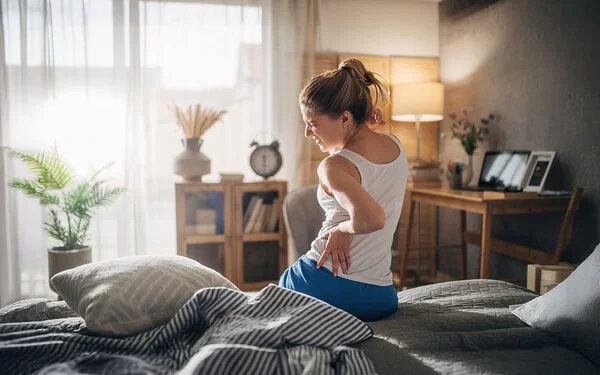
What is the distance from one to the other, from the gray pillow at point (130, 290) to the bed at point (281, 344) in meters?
0.05

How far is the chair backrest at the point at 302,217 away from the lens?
2889mm

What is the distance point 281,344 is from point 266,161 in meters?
2.49

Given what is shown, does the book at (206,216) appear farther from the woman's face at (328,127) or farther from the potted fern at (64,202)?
the woman's face at (328,127)

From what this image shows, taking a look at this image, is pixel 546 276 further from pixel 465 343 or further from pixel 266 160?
pixel 266 160

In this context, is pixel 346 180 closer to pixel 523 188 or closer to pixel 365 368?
pixel 365 368

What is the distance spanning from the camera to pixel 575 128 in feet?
9.00

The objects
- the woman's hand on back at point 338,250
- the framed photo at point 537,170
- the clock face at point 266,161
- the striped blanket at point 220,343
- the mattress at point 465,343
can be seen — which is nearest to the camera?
the striped blanket at point 220,343

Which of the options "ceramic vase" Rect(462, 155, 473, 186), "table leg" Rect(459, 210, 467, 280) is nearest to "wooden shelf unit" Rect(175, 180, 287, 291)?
"ceramic vase" Rect(462, 155, 473, 186)

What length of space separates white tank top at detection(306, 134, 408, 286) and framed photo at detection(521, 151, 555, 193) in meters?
1.70

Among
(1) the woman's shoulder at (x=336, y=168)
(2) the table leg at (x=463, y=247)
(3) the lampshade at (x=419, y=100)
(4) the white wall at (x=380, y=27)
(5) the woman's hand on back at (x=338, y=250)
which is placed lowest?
(2) the table leg at (x=463, y=247)

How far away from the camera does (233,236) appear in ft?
11.1

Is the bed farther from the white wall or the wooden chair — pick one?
the white wall

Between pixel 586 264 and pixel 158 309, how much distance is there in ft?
3.63

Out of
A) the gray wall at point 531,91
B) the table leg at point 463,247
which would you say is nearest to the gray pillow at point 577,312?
the gray wall at point 531,91
